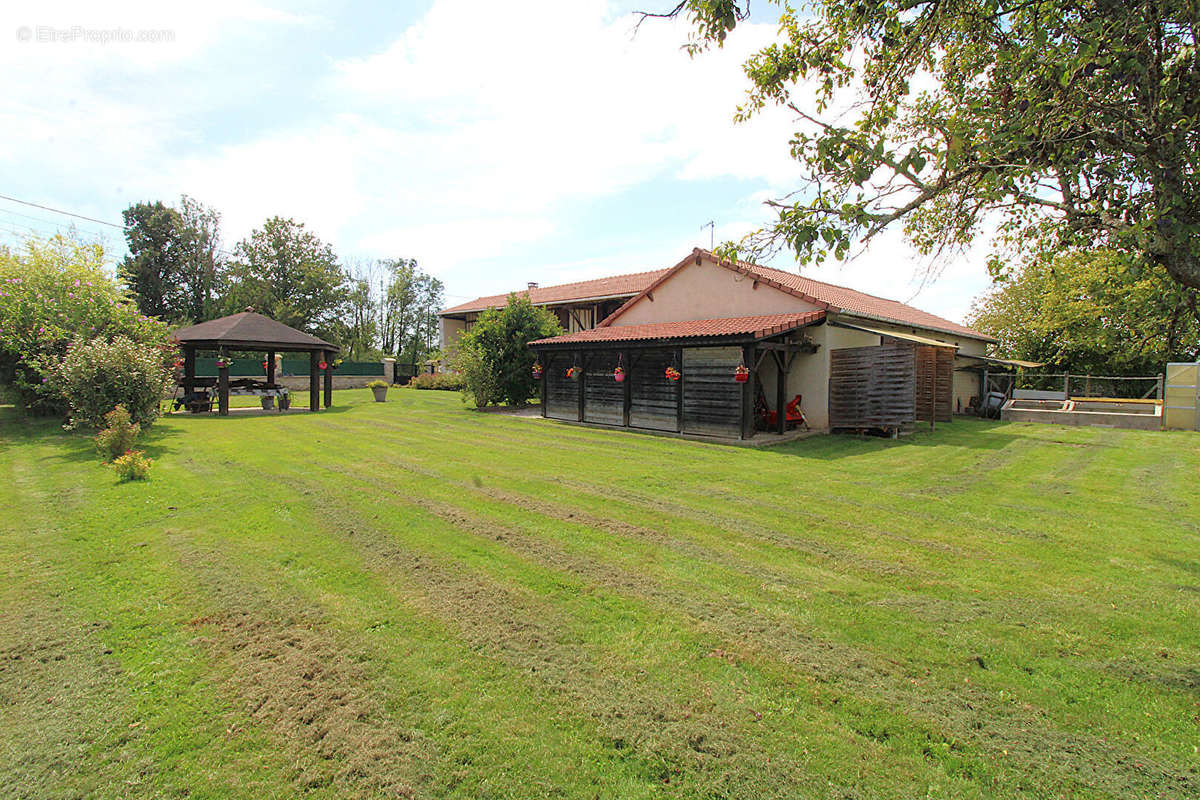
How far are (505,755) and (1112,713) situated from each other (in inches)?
123

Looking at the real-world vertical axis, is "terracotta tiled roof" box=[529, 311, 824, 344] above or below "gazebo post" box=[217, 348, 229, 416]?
above

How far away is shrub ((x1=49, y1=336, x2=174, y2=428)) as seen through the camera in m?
10.9

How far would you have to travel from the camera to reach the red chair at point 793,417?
14.8 metres

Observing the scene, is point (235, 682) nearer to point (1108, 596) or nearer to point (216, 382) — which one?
point (1108, 596)

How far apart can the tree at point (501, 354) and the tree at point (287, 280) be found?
26754mm

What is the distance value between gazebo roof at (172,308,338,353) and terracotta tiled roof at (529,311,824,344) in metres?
8.58

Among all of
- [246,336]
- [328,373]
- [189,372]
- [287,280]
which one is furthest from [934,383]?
[287,280]

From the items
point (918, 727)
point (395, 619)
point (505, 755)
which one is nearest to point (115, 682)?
point (395, 619)

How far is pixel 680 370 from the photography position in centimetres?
1445

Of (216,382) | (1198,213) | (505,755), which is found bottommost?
(505,755)

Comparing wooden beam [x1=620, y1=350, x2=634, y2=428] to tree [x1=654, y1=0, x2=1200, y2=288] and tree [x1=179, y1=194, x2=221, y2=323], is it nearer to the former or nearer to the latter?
tree [x1=654, y1=0, x2=1200, y2=288]

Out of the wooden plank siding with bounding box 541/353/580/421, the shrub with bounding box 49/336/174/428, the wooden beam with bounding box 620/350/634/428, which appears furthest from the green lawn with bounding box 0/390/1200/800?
the wooden plank siding with bounding box 541/353/580/421

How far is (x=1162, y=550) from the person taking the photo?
5.45m

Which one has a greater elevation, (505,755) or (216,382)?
(216,382)
